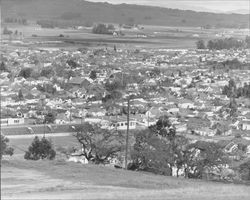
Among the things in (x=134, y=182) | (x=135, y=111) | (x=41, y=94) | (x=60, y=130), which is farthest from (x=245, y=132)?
(x=134, y=182)

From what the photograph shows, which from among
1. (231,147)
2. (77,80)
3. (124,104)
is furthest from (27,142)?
(77,80)

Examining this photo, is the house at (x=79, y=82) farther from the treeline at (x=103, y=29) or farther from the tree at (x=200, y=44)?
the treeline at (x=103, y=29)

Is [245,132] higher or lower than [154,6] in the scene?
lower

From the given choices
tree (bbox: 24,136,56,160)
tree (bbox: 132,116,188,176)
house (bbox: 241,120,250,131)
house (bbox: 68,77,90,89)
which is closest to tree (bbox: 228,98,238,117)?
house (bbox: 241,120,250,131)

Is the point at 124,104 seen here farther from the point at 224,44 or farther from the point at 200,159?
the point at 200,159

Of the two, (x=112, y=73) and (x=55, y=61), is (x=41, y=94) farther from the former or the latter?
(x=112, y=73)

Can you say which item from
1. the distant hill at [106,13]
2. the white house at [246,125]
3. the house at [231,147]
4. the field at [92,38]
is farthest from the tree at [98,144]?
the white house at [246,125]
